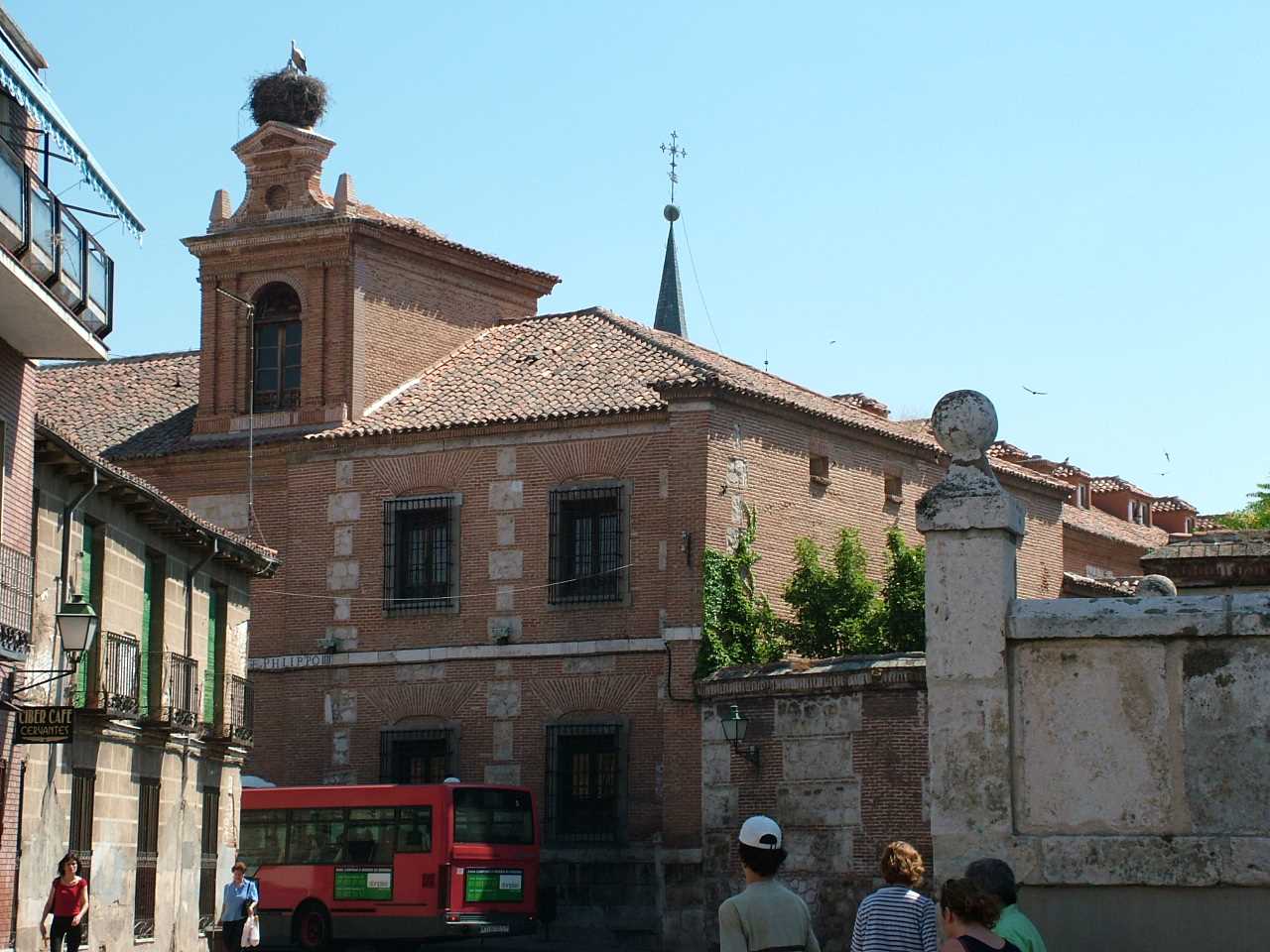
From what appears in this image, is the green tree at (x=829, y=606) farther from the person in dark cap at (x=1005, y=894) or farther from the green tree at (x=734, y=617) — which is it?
the person in dark cap at (x=1005, y=894)

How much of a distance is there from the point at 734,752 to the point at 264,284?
1344cm

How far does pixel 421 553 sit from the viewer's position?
3634 centimetres

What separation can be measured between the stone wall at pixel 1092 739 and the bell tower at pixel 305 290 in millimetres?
27809

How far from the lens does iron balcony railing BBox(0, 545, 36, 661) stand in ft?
67.5

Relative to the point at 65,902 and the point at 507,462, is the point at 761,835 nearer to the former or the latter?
the point at 65,902

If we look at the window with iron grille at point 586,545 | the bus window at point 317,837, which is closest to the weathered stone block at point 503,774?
the window with iron grille at point 586,545

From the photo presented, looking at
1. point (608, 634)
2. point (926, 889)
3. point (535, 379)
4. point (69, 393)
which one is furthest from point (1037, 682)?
point (69, 393)

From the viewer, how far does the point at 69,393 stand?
42.8 metres

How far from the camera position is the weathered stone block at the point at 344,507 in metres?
36.8

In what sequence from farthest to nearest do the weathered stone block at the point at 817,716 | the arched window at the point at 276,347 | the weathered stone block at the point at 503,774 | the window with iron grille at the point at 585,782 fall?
the arched window at the point at 276,347 → the weathered stone block at the point at 503,774 → the window with iron grille at the point at 585,782 → the weathered stone block at the point at 817,716

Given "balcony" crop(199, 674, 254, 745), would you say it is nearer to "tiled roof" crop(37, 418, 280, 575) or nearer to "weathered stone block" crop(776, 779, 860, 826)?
"tiled roof" crop(37, 418, 280, 575)

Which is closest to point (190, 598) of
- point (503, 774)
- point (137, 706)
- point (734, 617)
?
point (137, 706)

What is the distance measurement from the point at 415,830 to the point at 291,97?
1526cm

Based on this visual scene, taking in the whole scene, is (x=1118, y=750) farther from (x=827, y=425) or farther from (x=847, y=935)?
(x=827, y=425)
